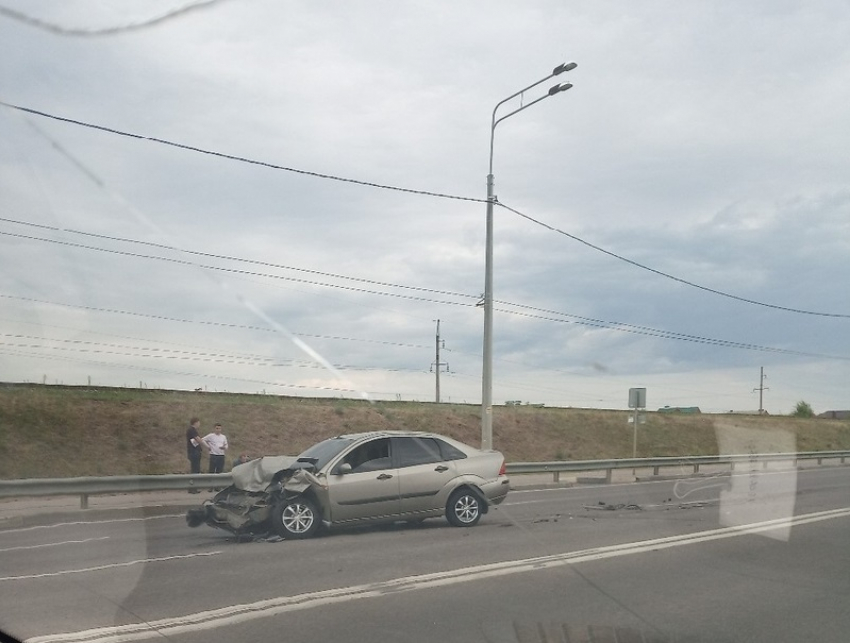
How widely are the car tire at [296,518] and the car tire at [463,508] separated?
216 cm

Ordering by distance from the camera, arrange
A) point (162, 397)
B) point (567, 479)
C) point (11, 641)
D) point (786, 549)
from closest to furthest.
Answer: point (11, 641) < point (786, 549) < point (567, 479) < point (162, 397)

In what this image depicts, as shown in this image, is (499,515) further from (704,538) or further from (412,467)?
(704,538)

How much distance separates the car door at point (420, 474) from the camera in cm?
1266

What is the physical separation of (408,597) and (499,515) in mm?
7231

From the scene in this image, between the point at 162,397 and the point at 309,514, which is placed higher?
the point at 162,397

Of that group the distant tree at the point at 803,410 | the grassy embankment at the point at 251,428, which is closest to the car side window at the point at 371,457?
the grassy embankment at the point at 251,428

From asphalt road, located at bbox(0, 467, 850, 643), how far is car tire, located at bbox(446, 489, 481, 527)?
230 mm

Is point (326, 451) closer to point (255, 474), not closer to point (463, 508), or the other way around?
point (255, 474)

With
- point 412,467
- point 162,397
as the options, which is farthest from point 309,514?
point 162,397

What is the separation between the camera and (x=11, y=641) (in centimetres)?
588

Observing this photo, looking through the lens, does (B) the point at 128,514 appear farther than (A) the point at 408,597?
Yes

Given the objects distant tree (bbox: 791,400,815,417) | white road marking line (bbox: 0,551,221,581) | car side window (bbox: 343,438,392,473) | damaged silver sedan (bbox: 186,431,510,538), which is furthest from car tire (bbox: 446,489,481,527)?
distant tree (bbox: 791,400,815,417)

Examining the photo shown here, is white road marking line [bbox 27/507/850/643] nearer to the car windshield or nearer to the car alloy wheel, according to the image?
the car alloy wheel

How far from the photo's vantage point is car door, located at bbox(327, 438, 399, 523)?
11953 millimetres
